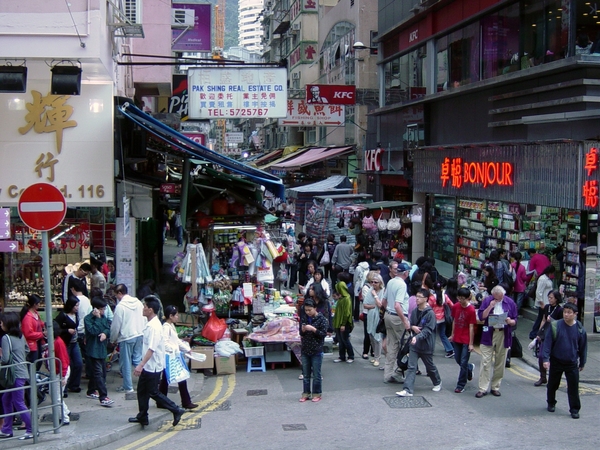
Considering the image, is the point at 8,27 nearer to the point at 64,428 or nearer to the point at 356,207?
the point at 64,428

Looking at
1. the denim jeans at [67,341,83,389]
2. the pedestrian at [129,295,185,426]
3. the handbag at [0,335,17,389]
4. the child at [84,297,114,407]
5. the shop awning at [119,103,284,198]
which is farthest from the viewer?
the shop awning at [119,103,284,198]

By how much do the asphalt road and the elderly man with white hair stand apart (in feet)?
0.80

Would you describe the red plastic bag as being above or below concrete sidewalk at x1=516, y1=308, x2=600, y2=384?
above

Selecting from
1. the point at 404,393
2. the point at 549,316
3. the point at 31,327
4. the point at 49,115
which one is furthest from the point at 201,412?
the point at 49,115

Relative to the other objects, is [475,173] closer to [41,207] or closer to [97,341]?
[97,341]

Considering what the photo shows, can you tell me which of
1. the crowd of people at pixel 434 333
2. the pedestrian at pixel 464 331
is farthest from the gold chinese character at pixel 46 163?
the pedestrian at pixel 464 331

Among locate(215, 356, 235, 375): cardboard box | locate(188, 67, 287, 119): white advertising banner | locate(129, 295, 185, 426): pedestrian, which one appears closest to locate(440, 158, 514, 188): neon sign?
locate(188, 67, 287, 119): white advertising banner

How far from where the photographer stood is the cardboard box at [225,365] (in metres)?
11.2

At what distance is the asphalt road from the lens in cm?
795

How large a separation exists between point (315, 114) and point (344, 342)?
17.4 meters

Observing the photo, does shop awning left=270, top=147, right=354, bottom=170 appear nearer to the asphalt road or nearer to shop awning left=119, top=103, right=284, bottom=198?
A: shop awning left=119, top=103, right=284, bottom=198

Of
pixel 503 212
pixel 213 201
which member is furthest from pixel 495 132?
pixel 213 201

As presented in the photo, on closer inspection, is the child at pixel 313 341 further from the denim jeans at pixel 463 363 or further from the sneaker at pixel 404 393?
the denim jeans at pixel 463 363

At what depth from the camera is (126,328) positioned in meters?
9.91
